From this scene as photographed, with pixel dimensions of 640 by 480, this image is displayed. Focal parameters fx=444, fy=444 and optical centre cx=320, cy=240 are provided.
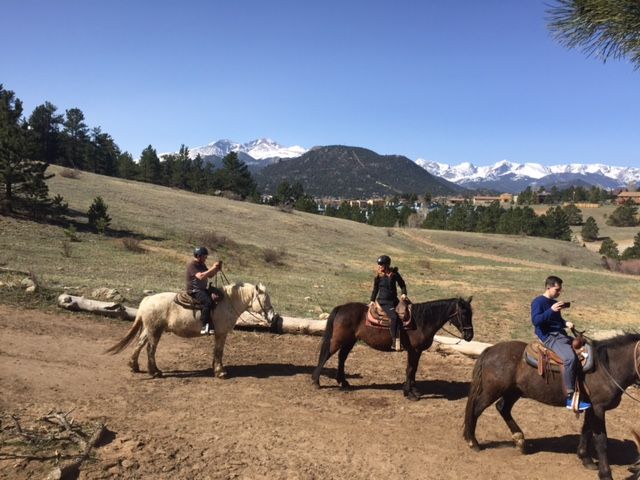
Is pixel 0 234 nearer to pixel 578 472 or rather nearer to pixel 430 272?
pixel 578 472

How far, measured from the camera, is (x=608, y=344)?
6.84 meters

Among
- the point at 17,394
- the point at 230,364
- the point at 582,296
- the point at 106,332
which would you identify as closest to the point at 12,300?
the point at 106,332

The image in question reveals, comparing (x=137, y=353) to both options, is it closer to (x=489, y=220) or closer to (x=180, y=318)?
(x=180, y=318)

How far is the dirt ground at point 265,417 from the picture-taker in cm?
655

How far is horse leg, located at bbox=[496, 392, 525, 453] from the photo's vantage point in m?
7.30

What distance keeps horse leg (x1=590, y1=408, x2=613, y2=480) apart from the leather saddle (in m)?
0.65

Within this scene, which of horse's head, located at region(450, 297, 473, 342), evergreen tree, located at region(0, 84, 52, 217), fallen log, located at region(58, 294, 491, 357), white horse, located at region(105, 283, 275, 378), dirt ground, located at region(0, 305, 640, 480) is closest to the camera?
dirt ground, located at region(0, 305, 640, 480)

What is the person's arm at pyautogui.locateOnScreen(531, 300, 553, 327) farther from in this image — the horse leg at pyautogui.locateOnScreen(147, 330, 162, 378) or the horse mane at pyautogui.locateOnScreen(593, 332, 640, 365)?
the horse leg at pyautogui.locateOnScreen(147, 330, 162, 378)

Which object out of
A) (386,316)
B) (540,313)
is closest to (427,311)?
(386,316)

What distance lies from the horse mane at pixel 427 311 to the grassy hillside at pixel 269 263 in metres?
7.03

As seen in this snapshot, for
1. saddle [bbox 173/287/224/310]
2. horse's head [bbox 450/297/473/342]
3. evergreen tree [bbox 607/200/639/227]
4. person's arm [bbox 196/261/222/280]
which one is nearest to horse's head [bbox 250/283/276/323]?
saddle [bbox 173/287/224/310]

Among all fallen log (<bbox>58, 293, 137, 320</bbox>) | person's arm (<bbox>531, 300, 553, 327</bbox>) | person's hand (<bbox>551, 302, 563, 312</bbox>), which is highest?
person's hand (<bbox>551, 302, 563, 312</bbox>)

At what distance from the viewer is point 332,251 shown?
44.4m

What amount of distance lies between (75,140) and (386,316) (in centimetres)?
9294
